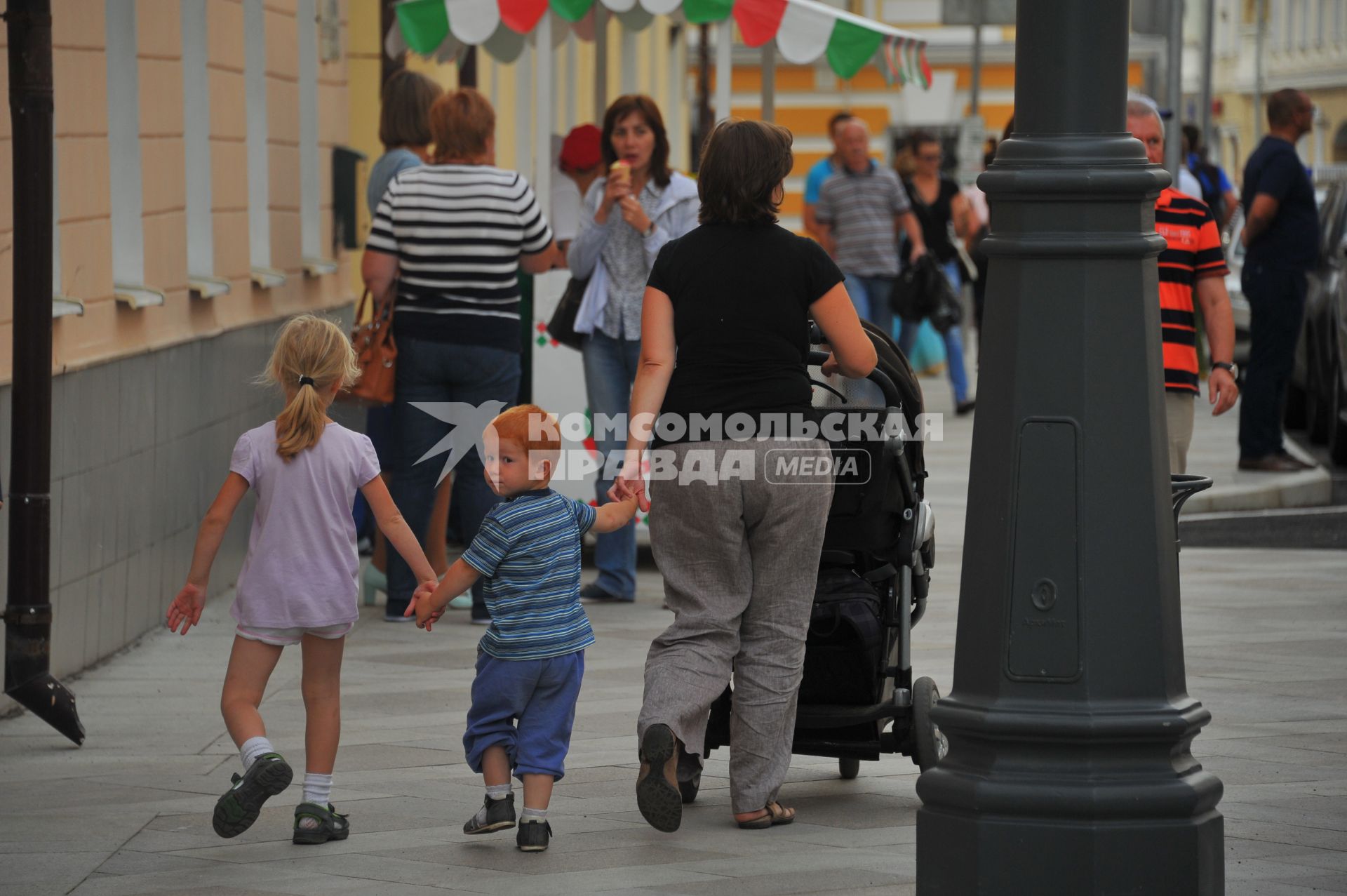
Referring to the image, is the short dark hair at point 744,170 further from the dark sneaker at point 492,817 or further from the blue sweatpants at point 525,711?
the dark sneaker at point 492,817

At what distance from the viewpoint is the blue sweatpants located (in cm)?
562

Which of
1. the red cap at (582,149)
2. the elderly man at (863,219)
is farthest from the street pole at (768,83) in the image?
the red cap at (582,149)

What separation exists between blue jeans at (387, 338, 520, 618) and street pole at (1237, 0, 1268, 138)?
4753 cm

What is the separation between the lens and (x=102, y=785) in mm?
6398

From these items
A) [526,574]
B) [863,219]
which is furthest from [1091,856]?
[863,219]

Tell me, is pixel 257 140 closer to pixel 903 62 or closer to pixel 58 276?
pixel 903 62

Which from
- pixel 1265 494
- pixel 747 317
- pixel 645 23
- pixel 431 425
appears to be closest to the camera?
pixel 747 317

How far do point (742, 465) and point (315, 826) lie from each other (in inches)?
56.1

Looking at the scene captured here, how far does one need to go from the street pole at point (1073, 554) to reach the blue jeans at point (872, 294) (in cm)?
1133

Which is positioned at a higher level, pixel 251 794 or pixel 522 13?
pixel 522 13

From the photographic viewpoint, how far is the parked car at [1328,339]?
1513 cm

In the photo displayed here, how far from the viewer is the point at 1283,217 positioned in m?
13.8

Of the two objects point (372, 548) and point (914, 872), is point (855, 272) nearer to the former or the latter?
point (372, 548)

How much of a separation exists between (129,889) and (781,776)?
5.53ft
